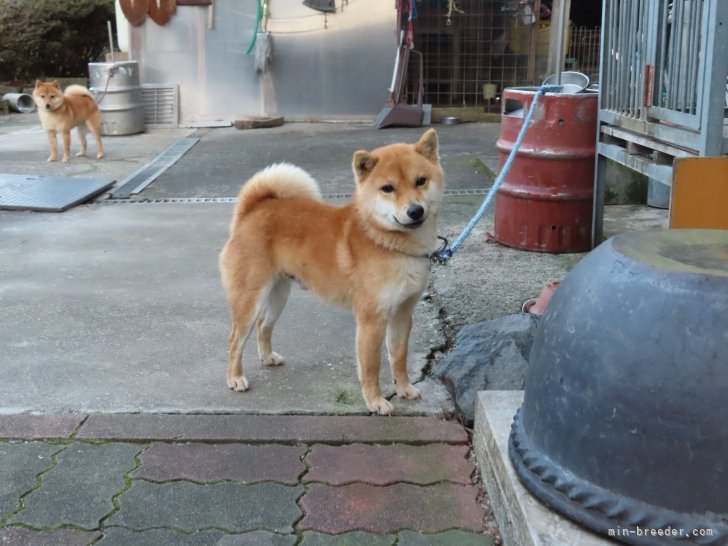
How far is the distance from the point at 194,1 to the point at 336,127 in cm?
312

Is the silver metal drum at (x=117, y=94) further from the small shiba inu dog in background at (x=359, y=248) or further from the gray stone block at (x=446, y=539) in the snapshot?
the gray stone block at (x=446, y=539)

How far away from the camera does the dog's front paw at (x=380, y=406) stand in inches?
120

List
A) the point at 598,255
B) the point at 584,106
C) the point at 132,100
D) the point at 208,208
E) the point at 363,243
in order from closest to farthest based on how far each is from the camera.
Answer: the point at 598,255, the point at 363,243, the point at 584,106, the point at 208,208, the point at 132,100

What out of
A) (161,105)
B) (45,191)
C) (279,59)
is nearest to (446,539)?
(45,191)

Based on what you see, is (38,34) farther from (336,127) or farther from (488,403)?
(488,403)

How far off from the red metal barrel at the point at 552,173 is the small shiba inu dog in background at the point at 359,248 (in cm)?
207

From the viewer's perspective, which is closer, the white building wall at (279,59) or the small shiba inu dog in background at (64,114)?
the small shiba inu dog in background at (64,114)

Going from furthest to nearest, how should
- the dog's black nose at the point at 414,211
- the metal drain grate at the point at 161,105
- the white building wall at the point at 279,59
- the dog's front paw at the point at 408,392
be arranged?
the metal drain grate at the point at 161,105 < the white building wall at the point at 279,59 < the dog's front paw at the point at 408,392 < the dog's black nose at the point at 414,211

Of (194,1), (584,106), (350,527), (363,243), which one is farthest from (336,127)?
(350,527)

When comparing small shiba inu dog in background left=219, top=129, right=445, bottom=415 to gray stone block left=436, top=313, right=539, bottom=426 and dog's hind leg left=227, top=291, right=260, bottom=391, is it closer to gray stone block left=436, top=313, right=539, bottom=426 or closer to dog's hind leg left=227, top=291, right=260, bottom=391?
dog's hind leg left=227, top=291, right=260, bottom=391

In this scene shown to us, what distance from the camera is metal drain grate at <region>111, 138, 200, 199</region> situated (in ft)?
24.7

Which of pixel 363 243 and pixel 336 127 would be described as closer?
pixel 363 243

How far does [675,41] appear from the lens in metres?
3.89

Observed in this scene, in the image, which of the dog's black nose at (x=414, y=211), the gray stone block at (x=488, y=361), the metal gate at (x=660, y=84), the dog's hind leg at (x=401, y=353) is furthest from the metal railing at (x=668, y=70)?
the dog's hind leg at (x=401, y=353)
